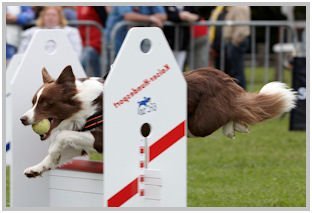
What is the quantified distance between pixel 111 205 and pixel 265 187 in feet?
7.97

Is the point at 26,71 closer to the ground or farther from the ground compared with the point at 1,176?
farther from the ground

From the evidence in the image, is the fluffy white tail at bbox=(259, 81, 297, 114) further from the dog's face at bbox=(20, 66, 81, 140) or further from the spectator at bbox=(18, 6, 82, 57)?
the spectator at bbox=(18, 6, 82, 57)

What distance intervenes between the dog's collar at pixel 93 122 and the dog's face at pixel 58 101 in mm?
102

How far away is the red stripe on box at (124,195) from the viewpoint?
4883 millimetres

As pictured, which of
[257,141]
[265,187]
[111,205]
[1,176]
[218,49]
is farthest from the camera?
[218,49]

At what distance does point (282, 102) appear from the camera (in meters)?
5.86

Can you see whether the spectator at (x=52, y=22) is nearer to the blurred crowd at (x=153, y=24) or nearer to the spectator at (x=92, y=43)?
the blurred crowd at (x=153, y=24)

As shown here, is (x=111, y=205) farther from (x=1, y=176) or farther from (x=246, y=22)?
(x=246, y=22)

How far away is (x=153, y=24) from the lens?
458 inches

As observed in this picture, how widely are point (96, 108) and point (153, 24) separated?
6355 mm

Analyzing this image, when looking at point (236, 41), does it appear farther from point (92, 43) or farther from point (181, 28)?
point (92, 43)

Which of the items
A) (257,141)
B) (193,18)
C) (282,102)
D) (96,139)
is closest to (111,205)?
(96,139)

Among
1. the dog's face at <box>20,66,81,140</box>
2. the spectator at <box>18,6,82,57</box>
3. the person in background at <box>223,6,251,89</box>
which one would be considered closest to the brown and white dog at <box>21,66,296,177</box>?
the dog's face at <box>20,66,81,140</box>

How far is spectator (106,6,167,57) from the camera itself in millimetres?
11648
